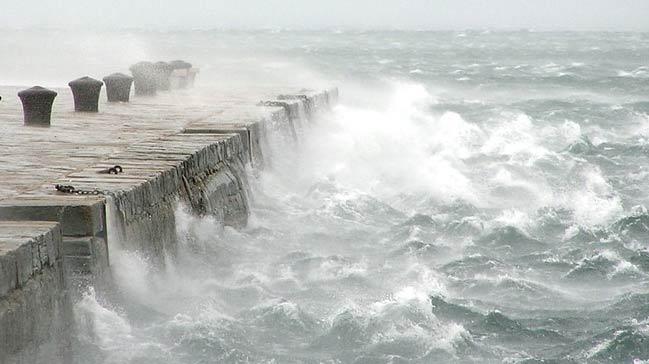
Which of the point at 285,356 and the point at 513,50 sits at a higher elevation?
the point at 285,356

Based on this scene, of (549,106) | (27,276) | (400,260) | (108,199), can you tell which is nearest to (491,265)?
(400,260)

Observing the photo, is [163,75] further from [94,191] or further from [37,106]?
[94,191]

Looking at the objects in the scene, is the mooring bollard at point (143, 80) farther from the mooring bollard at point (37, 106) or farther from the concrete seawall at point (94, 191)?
the mooring bollard at point (37, 106)

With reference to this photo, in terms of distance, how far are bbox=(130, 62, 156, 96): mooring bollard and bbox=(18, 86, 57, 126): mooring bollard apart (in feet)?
20.1

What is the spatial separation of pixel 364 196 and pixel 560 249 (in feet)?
14.4

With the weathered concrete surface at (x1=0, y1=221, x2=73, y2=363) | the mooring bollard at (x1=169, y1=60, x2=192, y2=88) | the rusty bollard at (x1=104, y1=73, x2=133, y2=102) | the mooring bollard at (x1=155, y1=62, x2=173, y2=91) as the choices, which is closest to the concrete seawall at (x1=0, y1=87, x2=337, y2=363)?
the weathered concrete surface at (x1=0, y1=221, x2=73, y2=363)

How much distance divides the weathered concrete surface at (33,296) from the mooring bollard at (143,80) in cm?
1331

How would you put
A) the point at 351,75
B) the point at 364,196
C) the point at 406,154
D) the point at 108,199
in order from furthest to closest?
the point at 351,75, the point at 406,154, the point at 364,196, the point at 108,199

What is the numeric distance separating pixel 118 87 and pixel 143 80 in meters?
1.85

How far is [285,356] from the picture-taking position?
31.0 ft

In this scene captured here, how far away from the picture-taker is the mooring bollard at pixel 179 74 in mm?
23500

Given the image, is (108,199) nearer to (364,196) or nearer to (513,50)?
(364,196)

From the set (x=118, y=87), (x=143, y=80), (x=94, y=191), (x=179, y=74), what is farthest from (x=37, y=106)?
(x=179, y=74)

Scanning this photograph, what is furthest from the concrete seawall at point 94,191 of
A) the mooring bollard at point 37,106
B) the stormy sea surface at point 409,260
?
the stormy sea surface at point 409,260
